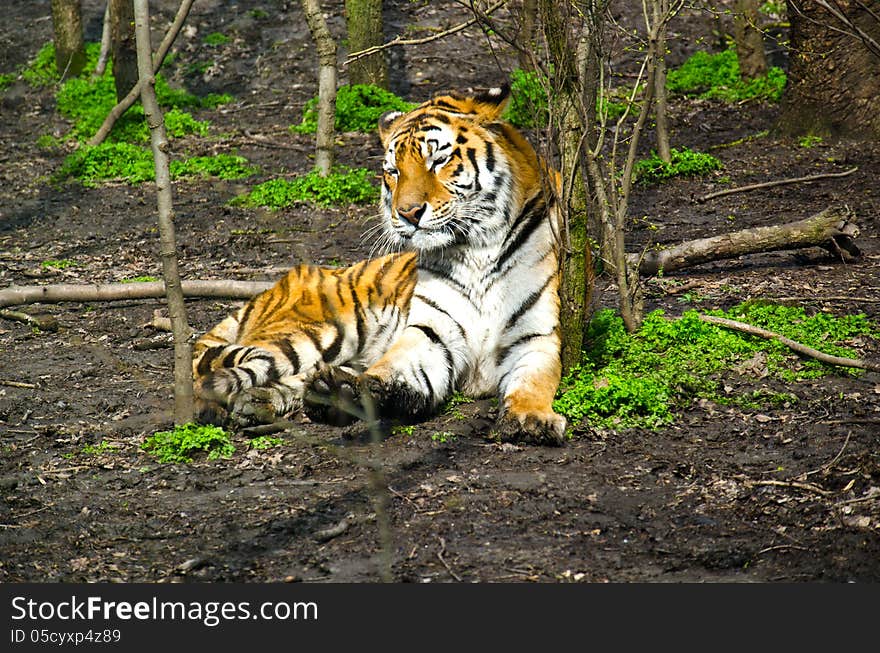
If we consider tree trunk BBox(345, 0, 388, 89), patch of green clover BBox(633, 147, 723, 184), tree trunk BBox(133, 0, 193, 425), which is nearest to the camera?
tree trunk BBox(133, 0, 193, 425)

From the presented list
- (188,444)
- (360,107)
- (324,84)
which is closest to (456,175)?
(188,444)

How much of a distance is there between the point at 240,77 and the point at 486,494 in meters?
10.0

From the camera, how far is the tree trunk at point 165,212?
4.38 m

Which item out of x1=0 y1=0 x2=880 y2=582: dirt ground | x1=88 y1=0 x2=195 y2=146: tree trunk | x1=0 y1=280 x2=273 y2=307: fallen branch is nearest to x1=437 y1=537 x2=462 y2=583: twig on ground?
x1=0 y1=0 x2=880 y2=582: dirt ground

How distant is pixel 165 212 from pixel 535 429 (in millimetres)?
1898

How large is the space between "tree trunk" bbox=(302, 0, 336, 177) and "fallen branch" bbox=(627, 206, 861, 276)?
3.87m

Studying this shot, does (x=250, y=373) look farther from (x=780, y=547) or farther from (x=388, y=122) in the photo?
(x=780, y=547)

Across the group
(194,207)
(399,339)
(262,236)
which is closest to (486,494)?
(399,339)

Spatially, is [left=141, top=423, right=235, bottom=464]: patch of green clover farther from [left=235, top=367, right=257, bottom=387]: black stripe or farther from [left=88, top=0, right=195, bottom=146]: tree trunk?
[left=88, top=0, right=195, bottom=146]: tree trunk

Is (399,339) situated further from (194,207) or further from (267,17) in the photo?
(267,17)

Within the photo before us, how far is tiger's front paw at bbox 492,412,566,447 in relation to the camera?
4.59 metres

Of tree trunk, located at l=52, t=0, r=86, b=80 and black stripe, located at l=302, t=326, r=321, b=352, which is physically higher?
tree trunk, located at l=52, t=0, r=86, b=80

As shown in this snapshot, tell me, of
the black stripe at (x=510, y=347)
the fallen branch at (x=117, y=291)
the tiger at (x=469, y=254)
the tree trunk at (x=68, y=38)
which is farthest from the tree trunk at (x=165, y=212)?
the tree trunk at (x=68, y=38)

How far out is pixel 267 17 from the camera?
46.4 feet
